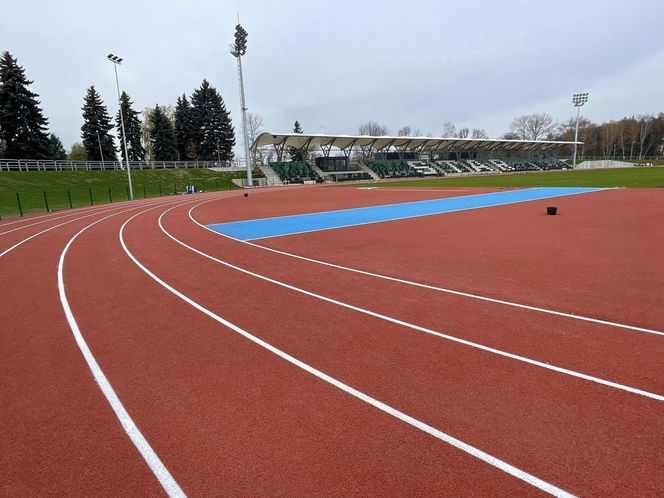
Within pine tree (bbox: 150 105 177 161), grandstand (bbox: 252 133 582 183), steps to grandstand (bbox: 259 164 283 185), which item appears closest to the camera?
steps to grandstand (bbox: 259 164 283 185)

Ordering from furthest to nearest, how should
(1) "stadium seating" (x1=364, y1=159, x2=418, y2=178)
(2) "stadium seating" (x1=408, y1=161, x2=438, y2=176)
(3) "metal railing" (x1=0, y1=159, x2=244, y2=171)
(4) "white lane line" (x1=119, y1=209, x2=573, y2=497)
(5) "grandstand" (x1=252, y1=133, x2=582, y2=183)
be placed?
(2) "stadium seating" (x1=408, y1=161, x2=438, y2=176) < (1) "stadium seating" (x1=364, y1=159, x2=418, y2=178) < (5) "grandstand" (x1=252, y1=133, x2=582, y2=183) < (3) "metal railing" (x1=0, y1=159, x2=244, y2=171) < (4) "white lane line" (x1=119, y1=209, x2=573, y2=497)

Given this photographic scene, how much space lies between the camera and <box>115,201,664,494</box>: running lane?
3.06 metres

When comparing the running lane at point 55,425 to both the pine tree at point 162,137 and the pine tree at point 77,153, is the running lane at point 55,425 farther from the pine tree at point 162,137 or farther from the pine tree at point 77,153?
the pine tree at point 77,153

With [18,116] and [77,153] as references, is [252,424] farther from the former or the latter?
[77,153]

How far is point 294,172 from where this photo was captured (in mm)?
64688

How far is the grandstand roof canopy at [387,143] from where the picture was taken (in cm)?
6170

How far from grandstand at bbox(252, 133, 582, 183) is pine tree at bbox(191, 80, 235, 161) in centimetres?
1115

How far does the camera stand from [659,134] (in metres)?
117

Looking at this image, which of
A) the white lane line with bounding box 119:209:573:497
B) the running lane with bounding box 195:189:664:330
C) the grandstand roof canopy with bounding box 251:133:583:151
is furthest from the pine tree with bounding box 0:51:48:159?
the white lane line with bounding box 119:209:573:497

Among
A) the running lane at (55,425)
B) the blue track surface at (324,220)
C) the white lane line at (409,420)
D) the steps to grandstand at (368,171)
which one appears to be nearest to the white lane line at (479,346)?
the white lane line at (409,420)

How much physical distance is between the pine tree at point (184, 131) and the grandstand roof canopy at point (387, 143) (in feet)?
69.5

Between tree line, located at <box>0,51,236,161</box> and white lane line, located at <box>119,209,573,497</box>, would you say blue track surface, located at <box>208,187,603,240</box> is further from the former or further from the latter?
tree line, located at <box>0,51,236,161</box>

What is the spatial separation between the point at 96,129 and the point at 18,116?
13384mm

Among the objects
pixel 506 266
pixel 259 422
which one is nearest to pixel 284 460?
pixel 259 422
